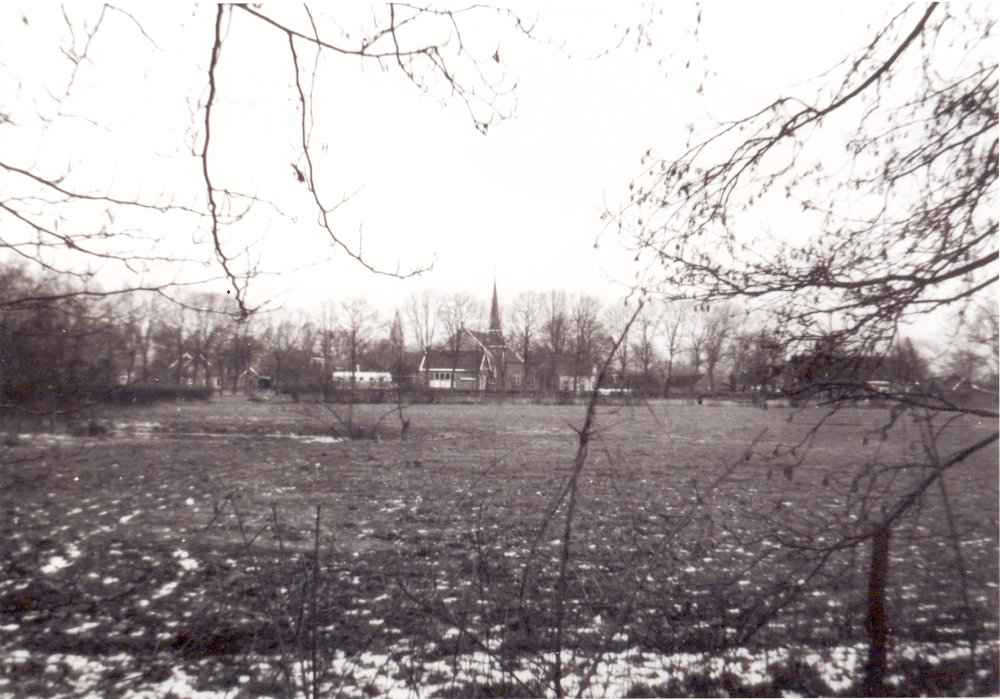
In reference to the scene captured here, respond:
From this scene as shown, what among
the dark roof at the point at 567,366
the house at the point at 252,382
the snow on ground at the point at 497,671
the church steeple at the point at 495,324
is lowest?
the snow on ground at the point at 497,671

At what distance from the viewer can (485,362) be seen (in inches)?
138

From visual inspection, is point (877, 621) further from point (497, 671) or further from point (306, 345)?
point (306, 345)

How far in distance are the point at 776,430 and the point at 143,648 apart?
3243 mm

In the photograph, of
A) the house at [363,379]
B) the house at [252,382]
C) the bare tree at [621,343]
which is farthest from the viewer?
the house at [363,379]

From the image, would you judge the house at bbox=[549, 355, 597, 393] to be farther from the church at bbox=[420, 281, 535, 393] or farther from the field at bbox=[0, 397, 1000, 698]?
the church at bbox=[420, 281, 535, 393]

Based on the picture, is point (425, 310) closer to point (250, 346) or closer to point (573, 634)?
point (250, 346)

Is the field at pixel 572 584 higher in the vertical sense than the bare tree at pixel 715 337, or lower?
lower

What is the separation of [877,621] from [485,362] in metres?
2.37

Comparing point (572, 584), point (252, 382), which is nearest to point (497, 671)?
point (572, 584)

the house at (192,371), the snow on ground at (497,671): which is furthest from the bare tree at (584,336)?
the house at (192,371)

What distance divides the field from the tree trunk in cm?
5

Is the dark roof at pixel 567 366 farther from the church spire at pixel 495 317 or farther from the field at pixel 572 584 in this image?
the church spire at pixel 495 317

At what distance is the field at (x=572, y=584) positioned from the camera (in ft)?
8.01

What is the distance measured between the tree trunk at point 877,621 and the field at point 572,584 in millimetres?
50
